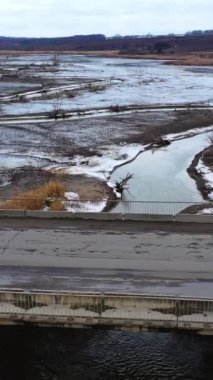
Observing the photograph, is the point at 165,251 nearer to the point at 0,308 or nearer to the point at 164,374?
the point at 164,374

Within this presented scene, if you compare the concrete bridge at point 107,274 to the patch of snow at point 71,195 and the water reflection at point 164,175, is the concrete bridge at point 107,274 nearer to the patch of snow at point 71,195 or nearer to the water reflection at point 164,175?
the water reflection at point 164,175

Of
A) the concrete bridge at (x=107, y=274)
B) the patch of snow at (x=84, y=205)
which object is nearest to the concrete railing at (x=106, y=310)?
the concrete bridge at (x=107, y=274)

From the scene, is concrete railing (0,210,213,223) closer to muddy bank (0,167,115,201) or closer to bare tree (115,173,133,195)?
muddy bank (0,167,115,201)

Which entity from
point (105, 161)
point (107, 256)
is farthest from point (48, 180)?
point (107, 256)

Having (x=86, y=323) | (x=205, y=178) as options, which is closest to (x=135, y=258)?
(x=86, y=323)

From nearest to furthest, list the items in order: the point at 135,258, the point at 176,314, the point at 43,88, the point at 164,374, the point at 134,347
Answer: the point at 176,314 → the point at 164,374 → the point at 134,347 → the point at 135,258 → the point at 43,88

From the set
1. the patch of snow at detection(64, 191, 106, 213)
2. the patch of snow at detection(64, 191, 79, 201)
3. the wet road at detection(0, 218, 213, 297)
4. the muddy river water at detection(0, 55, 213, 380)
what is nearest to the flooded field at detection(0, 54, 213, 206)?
the muddy river water at detection(0, 55, 213, 380)

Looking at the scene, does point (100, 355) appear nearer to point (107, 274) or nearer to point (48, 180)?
point (107, 274)
